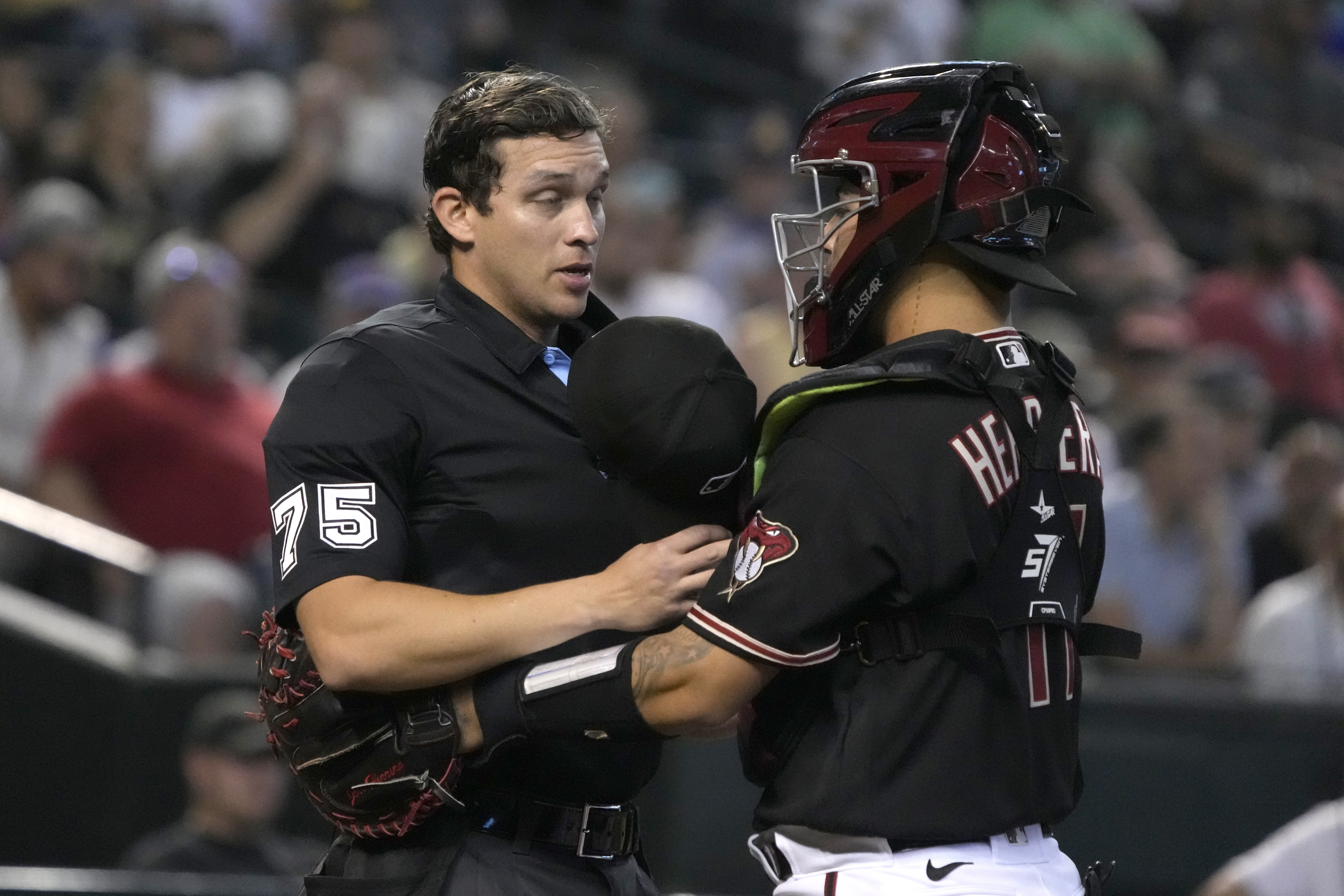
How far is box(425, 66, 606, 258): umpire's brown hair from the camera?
325cm

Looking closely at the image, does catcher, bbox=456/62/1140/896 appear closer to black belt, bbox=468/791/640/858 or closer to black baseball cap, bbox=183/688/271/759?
black belt, bbox=468/791/640/858

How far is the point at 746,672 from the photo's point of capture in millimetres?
2752

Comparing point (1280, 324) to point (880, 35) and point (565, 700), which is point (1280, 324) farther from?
point (565, 700)

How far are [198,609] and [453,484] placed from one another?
3755 mm

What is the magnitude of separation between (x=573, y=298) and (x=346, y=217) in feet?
18.9

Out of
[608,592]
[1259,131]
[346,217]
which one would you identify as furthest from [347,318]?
[1259,131]

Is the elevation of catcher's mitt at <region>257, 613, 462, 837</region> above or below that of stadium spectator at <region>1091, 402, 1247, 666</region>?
above

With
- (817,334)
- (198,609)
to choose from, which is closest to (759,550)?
(817,334)

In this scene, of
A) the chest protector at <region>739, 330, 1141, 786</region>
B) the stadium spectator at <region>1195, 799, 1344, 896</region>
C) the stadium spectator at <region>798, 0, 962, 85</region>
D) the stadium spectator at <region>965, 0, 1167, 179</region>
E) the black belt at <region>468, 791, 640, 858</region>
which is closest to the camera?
the chest protector at <region>739, 330, 1141, 786</region>

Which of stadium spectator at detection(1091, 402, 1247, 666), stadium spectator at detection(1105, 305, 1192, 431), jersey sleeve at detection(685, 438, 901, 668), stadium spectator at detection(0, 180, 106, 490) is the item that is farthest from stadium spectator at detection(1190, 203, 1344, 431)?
jersey sleeve at detection(685, 438, 901, 668)

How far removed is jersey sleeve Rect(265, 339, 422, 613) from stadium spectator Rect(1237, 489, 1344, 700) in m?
4.58

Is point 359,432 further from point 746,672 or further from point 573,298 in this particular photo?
point 746,672

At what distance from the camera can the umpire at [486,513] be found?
294 centimetres

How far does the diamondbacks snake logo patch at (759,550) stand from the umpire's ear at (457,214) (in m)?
0.92
